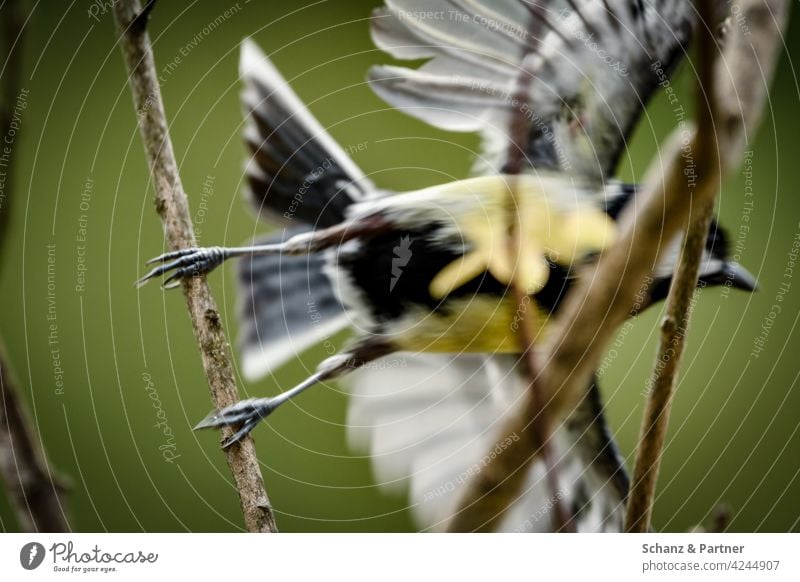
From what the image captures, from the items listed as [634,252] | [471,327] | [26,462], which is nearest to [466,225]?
[471,327]

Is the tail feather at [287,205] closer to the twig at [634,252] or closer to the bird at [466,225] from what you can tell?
the bird at [466,225]

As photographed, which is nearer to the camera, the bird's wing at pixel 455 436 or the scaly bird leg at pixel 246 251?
the scaly bird leg at pixel 246 251

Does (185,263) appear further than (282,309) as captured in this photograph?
No

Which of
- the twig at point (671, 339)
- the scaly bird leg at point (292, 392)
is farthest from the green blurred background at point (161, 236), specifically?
the twig at point (671, 339)

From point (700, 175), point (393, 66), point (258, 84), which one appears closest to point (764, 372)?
point (700, 175)

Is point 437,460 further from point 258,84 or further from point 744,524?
point 258,84

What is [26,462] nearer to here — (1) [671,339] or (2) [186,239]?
(2) [186,239]
